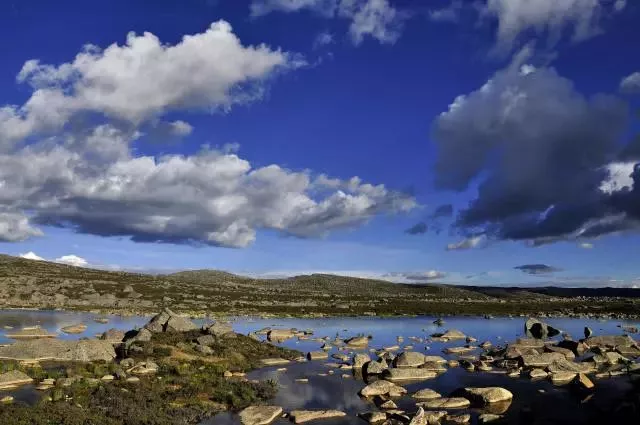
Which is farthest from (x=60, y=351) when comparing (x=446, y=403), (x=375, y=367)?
(x=446, y=403)

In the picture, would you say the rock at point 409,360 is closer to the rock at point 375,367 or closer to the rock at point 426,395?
the rock at point 375,367

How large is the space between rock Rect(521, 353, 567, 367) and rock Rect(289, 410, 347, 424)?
24.1 meters

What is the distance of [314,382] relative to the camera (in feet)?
139

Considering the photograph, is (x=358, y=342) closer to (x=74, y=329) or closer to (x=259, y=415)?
(x=259, y=415)

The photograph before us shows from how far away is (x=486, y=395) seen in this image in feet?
118

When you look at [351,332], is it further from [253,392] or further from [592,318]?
[592,318]

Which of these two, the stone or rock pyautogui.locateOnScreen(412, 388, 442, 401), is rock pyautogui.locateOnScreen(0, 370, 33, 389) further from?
rock pyautogui.locateOnScreen(412, 388, 442, 401)

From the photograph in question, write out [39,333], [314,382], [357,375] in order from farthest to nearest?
[39,333] → [357,375] → [314,382]

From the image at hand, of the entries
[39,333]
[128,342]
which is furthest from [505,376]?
[39,333]

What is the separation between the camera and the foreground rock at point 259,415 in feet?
100

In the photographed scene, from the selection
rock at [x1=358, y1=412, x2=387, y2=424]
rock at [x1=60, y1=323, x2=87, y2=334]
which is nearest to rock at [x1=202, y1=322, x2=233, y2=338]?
rock at [x1=60, y1=323, x2=87, y2=334]

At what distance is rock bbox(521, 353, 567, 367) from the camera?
48.7 metres

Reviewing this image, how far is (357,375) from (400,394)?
26.8 feet

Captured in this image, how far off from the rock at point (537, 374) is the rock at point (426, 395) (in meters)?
12.8
